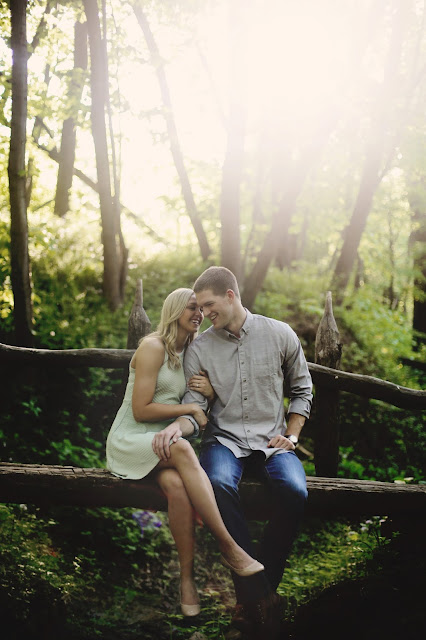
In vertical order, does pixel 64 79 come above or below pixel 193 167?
above

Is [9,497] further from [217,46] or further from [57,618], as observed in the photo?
[217,46]

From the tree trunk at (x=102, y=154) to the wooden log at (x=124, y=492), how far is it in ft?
14.7

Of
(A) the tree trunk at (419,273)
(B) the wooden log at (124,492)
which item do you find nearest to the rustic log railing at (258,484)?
(B) the wooden log at (124,492)

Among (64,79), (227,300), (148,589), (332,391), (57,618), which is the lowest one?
(148,589)

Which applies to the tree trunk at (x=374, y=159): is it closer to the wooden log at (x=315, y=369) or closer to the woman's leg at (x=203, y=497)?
the wooden log at (x=315, y=369)

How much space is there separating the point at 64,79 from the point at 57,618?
606cm

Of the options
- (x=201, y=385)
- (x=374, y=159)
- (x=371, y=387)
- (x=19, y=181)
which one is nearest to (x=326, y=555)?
(x=371, y=387)

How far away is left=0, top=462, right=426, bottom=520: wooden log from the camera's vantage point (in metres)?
3.48

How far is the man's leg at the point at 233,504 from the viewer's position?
10.0ft

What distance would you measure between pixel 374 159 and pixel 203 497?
7.89 metres

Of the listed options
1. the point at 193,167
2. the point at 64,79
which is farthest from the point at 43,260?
the point at 193,167

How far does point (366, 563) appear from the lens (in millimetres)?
4117

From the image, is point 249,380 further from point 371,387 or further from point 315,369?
point 371,387

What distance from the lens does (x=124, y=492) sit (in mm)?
3500
